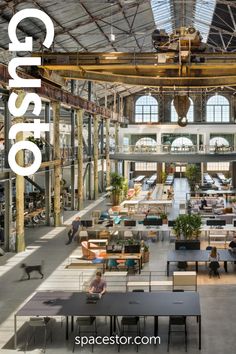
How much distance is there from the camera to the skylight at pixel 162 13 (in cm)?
3634

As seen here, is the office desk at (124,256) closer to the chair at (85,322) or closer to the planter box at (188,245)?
the planter box at (188,245)

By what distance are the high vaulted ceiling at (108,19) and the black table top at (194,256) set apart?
9238mm

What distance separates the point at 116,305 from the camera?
13.9 meters

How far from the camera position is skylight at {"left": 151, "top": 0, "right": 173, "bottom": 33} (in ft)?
119

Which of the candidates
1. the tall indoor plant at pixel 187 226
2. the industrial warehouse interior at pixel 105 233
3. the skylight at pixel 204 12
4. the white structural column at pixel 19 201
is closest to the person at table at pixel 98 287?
the industrial warehouse interior at pixel 105 233

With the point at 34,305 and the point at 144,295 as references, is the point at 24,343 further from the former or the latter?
the point at 144,295

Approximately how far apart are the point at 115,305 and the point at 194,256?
7.27 m

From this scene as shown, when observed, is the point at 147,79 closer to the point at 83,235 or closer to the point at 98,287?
the point at 83,235

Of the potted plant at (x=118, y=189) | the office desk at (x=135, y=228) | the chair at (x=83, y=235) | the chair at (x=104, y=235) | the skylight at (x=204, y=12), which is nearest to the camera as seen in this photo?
the chair at (x=83, y=235)

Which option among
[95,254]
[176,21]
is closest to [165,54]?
[95,254]

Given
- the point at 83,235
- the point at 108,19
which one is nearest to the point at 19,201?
the point at 83,235

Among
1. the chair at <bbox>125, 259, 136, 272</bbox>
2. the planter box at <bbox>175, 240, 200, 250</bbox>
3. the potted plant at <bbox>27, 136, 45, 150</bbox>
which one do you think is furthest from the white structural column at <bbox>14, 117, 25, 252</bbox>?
the planter box at <bbox>175, 240, 200, 250</bbox>

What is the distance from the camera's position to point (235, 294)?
1739 cm

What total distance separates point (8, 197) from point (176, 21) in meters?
25.0
